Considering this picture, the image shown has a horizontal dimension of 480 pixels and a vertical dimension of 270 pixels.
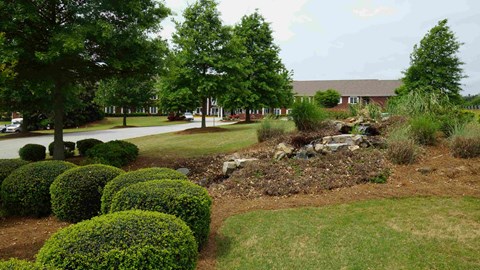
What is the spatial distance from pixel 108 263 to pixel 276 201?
14.7 ft

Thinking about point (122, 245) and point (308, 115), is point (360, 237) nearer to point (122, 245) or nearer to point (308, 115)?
point (122, 245)

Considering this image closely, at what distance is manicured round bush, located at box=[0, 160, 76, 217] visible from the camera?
6.54m

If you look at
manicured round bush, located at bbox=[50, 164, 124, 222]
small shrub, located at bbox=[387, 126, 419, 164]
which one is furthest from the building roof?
manicured round bush, located at bbox=[50, 164, 124, 222]

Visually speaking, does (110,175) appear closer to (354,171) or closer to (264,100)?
(354,171)

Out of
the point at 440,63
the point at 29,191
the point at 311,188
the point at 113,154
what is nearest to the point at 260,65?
the point at 440,63

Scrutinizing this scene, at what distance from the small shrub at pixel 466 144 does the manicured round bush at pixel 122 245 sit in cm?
845

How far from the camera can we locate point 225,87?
2259 cm

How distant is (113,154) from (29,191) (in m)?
4.37

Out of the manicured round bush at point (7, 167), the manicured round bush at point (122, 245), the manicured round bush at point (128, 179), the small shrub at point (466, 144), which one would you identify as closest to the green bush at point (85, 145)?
the manicured round bush at point (7, 167)

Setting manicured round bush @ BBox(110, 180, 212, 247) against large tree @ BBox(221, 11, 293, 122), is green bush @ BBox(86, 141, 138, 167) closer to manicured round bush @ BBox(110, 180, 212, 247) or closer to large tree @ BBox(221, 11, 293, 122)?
manicured round bush @ BBox(110, 180, 212, 247)

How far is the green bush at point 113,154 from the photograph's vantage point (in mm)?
10586

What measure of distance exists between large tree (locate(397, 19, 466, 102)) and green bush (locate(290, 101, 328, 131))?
21.8m

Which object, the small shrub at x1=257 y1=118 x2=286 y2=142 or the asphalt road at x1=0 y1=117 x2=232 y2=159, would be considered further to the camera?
the asphalt road at x1=0 y1=117 x2=232 y2=159

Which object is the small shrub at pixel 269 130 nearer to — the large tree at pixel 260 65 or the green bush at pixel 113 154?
the green bush at pixel 113 154
